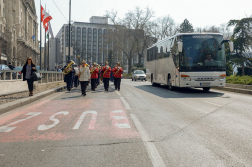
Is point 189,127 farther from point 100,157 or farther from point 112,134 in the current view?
point 100,157

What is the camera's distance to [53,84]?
20875 mm

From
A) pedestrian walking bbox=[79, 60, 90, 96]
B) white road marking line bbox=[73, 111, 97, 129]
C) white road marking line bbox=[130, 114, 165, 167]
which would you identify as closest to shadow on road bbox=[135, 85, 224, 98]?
pedestrian walking bbox=[79, 60, 90, 96]

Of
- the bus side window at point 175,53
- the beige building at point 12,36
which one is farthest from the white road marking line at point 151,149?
the beige building at point 12,36

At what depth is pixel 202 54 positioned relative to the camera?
16344 millimetres

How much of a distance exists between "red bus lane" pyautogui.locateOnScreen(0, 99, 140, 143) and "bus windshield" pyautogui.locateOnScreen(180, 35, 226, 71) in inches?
334

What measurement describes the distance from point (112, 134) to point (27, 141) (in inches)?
65.3

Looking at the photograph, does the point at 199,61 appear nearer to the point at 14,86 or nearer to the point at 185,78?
the point at 185,78

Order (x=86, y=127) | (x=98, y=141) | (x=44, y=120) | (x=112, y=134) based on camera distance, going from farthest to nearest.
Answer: (x=44, y=120)
(x=86, y=127)
(x=112, y=134)
(x=98, y=141)

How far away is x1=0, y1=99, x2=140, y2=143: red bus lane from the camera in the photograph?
5668 mm

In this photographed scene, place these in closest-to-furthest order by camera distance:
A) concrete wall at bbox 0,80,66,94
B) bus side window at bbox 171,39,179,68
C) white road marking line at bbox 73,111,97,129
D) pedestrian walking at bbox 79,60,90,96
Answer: white road marking line at bbox 73,111,97,129 → concrete wall at bbox 0,80,66,94 → pedestrian walking at bbox 79,60,90,96 → bus side window at bbox 171,39,179,68

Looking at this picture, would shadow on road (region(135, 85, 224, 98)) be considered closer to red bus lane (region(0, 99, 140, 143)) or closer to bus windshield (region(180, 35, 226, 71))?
bus windshield (region(180, 35, 226, 71))

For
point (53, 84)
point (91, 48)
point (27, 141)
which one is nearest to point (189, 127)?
point (27, 141)

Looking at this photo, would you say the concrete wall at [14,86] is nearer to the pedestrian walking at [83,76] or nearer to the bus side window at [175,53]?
the pedestrian walking at [83,76]

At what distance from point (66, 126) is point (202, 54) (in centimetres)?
1159
